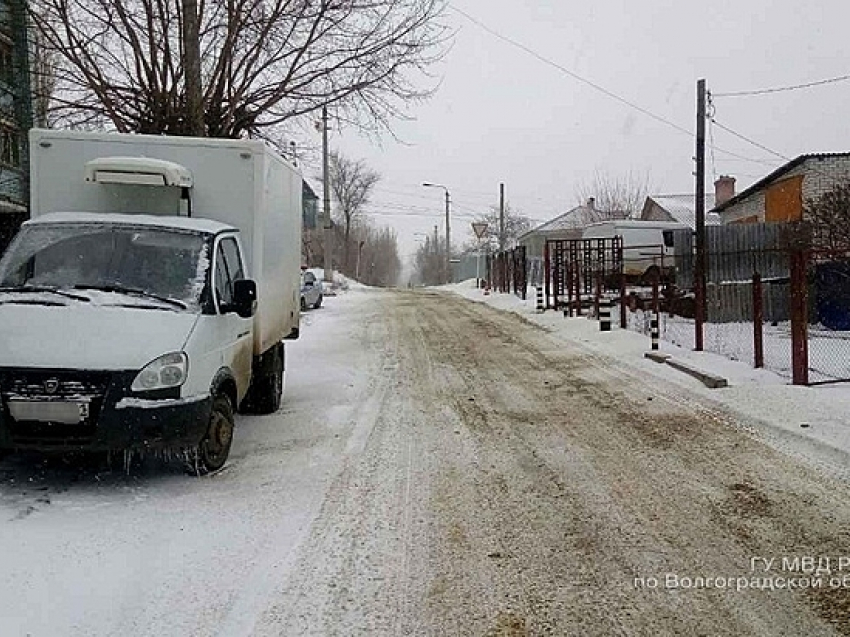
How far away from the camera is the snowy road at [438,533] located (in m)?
4.31

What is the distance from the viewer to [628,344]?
16.3m

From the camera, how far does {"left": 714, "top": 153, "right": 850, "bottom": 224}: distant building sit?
27766 mm

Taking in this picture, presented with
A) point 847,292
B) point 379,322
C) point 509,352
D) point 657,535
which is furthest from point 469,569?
point 379,322

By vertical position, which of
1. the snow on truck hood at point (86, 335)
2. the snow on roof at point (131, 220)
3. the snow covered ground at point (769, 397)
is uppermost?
the snow on roof at point (131, 220)

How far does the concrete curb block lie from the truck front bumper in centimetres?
737

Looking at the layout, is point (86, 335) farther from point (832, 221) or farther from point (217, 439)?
point (832, 221)

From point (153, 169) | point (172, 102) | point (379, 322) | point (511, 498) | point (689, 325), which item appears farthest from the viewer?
point (379, 322)

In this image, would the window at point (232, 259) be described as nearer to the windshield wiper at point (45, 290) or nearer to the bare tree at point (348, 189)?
the windshield wiper at point (45, 290)

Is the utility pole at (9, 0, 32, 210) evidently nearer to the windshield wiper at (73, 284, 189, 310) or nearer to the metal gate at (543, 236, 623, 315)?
the windshield wiper at (73, 284, 189, 310)

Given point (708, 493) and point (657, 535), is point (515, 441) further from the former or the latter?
point (657, 535)

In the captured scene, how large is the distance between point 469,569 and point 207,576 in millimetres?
1403

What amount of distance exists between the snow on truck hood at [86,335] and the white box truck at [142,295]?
11 mm

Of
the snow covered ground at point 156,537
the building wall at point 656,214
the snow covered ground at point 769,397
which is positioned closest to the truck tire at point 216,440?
the snow covered ground at point 156,537

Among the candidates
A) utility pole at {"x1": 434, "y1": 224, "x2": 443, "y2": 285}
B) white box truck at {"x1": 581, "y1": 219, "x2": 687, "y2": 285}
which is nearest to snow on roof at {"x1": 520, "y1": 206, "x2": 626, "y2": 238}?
utility pole at {"x1": 434, "y1": 224, "x2": 443, "y2": 285}
